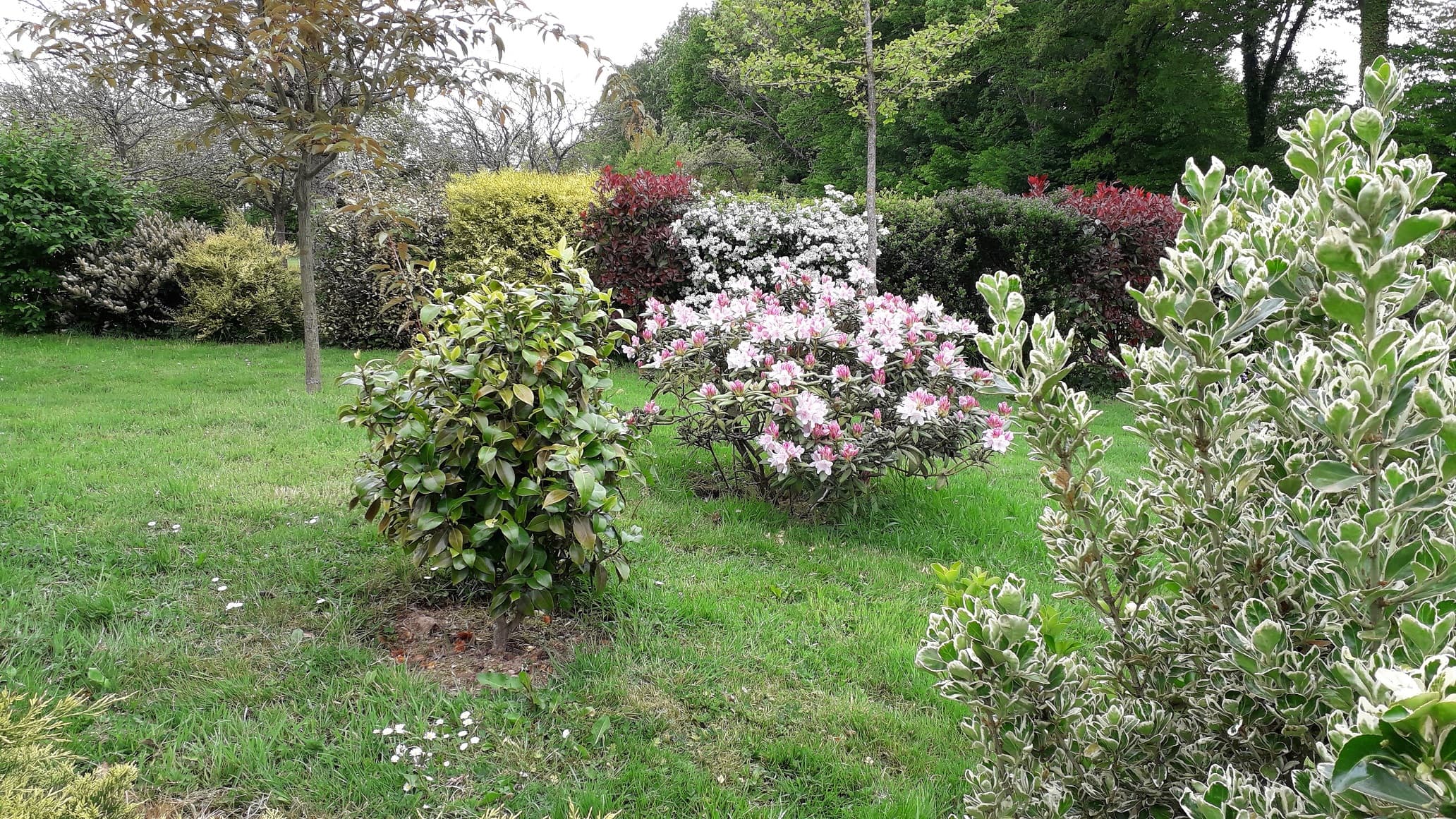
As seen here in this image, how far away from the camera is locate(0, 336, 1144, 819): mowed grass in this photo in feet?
6.63

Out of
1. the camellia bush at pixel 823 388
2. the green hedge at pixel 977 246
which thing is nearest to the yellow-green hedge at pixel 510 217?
the green hedge at pixel 977 246

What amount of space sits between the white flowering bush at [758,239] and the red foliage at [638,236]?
0.19 meters

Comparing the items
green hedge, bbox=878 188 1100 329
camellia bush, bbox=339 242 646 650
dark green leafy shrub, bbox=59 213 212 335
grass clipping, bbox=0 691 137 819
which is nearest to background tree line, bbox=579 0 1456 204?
green hedge, bbox=878 188 1100 329

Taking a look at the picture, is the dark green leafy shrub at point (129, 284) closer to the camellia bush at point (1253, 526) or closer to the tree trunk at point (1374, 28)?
the camellia bush at point (1253, 526)

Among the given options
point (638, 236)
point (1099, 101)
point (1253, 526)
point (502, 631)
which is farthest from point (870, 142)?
point (1099, 101)

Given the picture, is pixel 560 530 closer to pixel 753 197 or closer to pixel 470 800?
pixel 470 800

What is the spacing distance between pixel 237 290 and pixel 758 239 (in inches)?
249

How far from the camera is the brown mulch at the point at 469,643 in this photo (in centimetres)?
249

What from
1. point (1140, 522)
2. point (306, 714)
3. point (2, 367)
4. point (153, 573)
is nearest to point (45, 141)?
point (2, 367)

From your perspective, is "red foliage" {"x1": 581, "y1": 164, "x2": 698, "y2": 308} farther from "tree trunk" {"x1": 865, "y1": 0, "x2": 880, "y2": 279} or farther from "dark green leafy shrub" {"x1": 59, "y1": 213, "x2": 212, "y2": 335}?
"dark green leafy shrub" {"x1": 59, "y1": 213, "x2": 212, "y2": 335}

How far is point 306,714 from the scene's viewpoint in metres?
2.21

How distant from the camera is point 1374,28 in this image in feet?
48.6

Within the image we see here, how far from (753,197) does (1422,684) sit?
8714mm

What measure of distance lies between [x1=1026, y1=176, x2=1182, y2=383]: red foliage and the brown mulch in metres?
7.13
